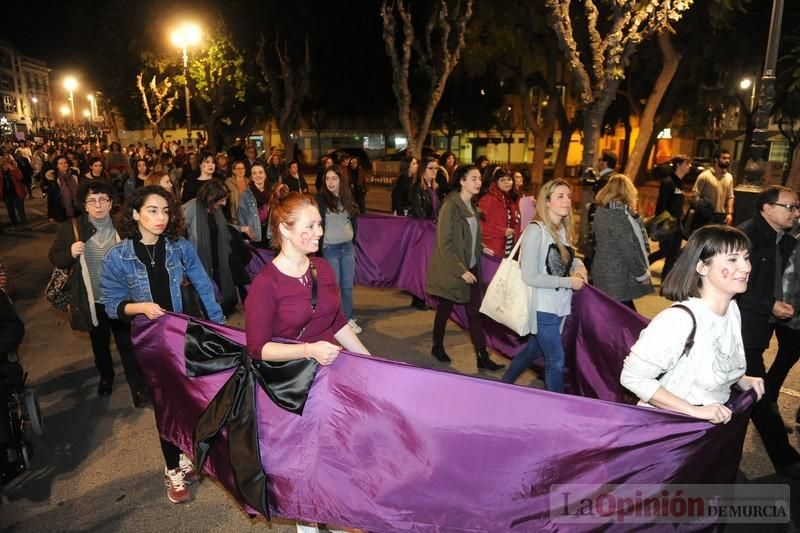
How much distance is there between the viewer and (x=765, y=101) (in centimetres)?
998

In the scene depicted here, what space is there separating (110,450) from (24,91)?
5573 inches

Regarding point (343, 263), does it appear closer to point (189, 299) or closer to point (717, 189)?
point (189, 299)

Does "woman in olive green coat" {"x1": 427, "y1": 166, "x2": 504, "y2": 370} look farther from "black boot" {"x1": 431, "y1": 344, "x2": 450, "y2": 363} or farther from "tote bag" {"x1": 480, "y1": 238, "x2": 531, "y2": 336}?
"tote bag" {"x1": 480, "y1": 238, "x2": 531, "y2": 336}

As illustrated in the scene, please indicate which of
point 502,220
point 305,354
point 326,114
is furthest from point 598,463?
point 326,114

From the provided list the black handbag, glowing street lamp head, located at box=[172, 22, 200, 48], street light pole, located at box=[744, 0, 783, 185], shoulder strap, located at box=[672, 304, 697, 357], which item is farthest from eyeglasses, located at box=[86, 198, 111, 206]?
glowing street lamp head, located at box=[172, 22, 200, 48]

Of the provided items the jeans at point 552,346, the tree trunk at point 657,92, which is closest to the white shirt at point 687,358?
the jeans at point 552,346

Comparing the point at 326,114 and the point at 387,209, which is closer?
the point at 387,209

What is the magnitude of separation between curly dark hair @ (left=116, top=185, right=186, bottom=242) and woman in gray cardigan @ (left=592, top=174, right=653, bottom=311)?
3.61 meters

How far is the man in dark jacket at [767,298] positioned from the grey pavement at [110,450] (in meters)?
0.25

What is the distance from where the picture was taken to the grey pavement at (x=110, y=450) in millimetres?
3756

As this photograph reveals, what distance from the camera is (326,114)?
41.3 m

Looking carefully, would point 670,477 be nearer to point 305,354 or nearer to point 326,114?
point 305,354

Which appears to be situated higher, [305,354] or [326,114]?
[326,114]

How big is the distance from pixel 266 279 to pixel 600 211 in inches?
140
